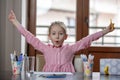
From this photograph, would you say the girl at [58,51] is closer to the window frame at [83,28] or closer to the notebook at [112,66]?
the notebook at [112,66]

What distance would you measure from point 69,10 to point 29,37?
4.61ft

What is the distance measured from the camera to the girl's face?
216 cm

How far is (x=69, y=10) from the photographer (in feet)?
11.5

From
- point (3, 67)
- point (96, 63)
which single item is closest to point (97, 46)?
point (96, 63)

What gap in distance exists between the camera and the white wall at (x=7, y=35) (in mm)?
Answer: 3057

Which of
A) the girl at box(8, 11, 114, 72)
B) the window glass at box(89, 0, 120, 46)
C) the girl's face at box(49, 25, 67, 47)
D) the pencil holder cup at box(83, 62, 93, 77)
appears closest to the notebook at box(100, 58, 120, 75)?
the pencil holder cup at box(83, 62, 93, 77)

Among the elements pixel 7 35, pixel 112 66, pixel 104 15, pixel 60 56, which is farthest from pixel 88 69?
pixel 104 15

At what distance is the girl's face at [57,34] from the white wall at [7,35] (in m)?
1.04

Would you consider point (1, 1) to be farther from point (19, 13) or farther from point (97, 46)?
point (97, 46)

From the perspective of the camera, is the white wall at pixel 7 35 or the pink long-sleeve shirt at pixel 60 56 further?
the white wall at pixel 7 35

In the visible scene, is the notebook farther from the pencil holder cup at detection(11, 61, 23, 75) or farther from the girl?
the pencil holder cup at detection(11, 61, 23, 75)

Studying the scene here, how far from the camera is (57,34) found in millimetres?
2174

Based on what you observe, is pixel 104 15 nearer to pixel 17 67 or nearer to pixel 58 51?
pixel 58 51

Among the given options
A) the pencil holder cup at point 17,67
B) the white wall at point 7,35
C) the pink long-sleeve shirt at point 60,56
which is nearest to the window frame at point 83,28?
the white wall at point 7,35
